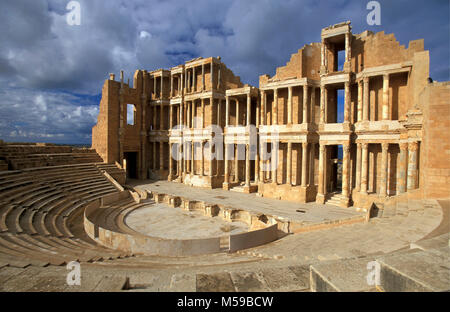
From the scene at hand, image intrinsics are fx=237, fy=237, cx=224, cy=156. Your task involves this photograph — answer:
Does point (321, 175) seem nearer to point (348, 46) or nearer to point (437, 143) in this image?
point (437, 143)

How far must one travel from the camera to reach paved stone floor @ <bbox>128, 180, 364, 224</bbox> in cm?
1520

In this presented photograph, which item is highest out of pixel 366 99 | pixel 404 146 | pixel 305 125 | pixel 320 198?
pixel 366 99

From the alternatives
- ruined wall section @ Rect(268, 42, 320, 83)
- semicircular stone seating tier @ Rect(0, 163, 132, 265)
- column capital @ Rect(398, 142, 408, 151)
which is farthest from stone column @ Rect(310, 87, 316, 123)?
semicircular stone seating tier @ Rect(0, 163, 132, 265)

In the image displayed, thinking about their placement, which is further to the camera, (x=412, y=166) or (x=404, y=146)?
(x=404, y=146)

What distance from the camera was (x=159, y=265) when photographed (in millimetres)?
8375

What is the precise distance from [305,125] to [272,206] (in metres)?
7.16

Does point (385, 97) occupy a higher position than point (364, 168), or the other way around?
point (385, 97)

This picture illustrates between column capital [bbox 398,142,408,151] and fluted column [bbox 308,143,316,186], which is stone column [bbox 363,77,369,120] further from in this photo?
fluted column [bbox 308,143,316,186]

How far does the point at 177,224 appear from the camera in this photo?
1465 centimetres

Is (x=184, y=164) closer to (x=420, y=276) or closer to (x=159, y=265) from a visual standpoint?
(x=159, y=265)

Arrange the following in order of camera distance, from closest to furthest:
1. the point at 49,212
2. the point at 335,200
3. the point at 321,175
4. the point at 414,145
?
the point at 414,145 < the point at 49,212 < the point at 335,200 < the point at 321,175

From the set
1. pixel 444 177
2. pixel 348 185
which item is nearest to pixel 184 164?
pixel 348 185

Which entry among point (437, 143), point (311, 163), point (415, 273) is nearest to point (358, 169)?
point (311, 163)

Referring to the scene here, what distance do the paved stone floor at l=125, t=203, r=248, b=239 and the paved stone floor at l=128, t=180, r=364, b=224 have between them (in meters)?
2.54
